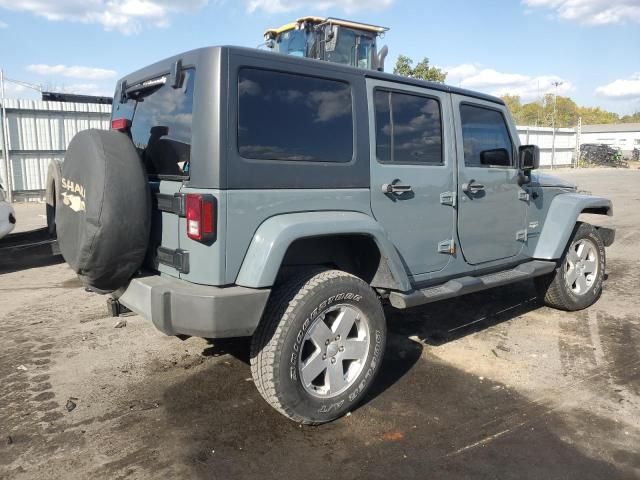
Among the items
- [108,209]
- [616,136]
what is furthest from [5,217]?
[616,136]

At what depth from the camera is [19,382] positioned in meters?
3.74

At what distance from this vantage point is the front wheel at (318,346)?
2.96 m

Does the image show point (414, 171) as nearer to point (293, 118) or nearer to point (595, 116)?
point (293, 118)

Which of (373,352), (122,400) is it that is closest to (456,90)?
(373,352)

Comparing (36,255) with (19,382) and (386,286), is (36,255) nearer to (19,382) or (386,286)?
(19,382)

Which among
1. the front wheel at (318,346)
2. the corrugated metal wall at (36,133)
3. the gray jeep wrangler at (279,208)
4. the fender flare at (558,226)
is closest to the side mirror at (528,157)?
the fender flare at (558,226)

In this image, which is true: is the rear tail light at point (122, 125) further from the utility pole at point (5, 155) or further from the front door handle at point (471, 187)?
the utility pole at point (5, 155)

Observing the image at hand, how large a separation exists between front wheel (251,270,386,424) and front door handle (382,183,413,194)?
67 cm

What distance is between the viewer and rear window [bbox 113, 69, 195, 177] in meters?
3.00

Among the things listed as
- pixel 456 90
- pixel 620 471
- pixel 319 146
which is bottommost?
pixel 620 471

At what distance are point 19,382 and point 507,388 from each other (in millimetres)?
3485

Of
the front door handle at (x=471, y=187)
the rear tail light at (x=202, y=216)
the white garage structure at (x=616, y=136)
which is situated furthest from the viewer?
the white garage structure at (x=616, y=136)

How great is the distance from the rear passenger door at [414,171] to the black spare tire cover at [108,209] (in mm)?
1478

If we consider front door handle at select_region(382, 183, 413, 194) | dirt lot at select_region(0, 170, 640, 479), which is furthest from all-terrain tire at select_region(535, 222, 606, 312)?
front door handle at select_region(382, 183, 413, 194)
